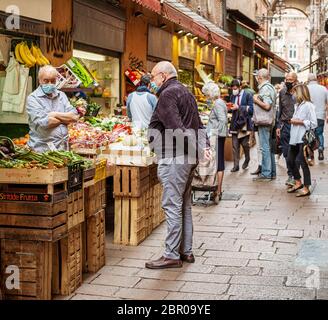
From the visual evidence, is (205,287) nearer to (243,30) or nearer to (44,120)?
(44,120)

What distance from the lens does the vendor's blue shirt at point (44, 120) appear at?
656 centimetres

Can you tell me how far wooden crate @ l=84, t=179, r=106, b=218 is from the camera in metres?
6.05

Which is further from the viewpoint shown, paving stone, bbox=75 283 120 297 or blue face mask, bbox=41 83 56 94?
blue face mask, bbox=41 83 56 94

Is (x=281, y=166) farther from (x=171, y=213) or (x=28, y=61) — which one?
(x=171, y=213)

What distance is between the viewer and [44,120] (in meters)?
6.49

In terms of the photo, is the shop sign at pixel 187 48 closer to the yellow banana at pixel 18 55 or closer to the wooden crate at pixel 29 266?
the yellow banana at pixel 18 55

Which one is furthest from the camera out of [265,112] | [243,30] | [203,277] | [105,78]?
[243,30]

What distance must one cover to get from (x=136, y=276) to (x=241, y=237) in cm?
195

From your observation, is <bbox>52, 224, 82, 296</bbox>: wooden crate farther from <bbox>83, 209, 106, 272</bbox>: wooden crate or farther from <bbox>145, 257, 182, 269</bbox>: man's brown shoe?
<bbox>145, 257, 182, 269</bbox>: man's brown shoe

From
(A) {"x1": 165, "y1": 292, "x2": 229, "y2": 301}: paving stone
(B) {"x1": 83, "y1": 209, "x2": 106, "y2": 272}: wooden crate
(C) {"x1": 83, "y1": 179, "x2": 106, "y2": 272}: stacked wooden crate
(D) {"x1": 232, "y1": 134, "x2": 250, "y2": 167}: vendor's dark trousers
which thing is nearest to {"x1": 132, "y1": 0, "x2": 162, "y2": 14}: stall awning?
(D) {"x1": 232, "y1": 134, "x2": 250, "y2": 167}: vendor's dark trousers

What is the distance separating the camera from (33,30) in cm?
883

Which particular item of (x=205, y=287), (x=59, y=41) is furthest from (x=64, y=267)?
(x=59, y=41)

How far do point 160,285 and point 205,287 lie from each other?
1.33 ft

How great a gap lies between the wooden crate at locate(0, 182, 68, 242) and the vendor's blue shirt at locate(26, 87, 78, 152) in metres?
1.52
